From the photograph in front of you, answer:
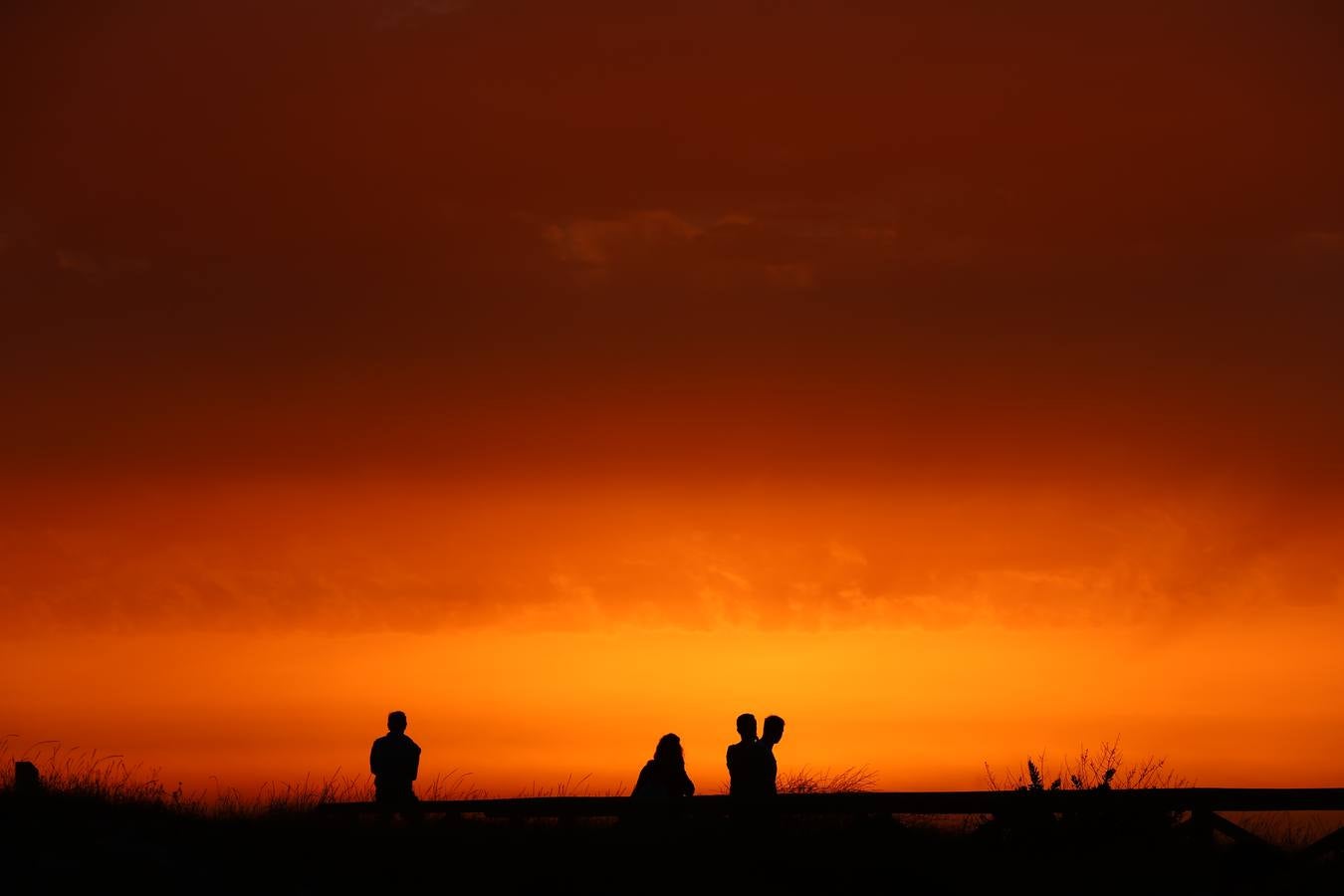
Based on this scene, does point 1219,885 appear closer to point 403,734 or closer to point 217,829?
point 403,734

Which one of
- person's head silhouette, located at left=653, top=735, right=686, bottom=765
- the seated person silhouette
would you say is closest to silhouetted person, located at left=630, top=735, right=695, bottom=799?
person's head silhouette, located at left=653, top=735, right=686, bottom=765

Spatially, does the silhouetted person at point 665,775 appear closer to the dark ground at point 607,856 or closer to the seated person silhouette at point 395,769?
the dark ground at point 607,856

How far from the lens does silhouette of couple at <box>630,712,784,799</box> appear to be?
16.4m

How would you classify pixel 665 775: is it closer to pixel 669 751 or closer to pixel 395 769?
pixel 669 751

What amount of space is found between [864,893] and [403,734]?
19.2 feet

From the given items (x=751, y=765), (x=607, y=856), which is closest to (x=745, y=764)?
(x=751, y=765)

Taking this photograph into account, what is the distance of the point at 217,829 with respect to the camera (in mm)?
16562

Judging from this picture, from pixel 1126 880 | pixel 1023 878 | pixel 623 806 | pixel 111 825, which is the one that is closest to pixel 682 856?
pixel 623 806

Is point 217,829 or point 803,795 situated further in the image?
point 803,795

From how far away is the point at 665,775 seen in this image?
17.2 m

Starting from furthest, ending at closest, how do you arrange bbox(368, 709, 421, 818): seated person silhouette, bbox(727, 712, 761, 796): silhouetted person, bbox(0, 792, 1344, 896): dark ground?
1. bbox(368, 709, 421, 818): seated person silhouette
2. bbox(727, 712, 761, 796): silhouetted person
3. bbox(0, 792, 1344, 896): dark ground

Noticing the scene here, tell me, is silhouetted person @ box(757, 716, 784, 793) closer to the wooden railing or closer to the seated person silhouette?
the wooden railing

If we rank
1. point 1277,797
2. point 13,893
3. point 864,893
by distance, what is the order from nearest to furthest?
point 13,893
point 864,893
point 1277,797

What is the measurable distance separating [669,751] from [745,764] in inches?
47.4
